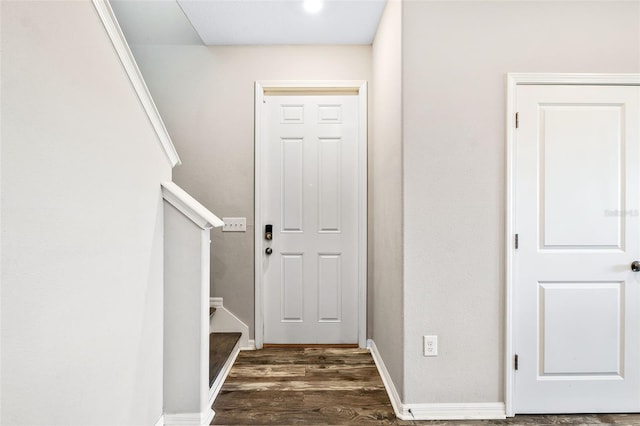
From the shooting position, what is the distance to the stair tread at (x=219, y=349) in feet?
6.61

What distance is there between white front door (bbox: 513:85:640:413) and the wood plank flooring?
271mm

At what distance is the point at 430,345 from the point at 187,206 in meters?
1.53

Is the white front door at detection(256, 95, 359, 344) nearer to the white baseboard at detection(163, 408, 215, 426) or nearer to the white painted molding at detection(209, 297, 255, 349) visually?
the white painted molding at detection(209, 297, 255, 349)

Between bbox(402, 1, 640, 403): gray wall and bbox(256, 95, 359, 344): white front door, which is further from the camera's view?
bbox(256, 95, 359, 344): white front door

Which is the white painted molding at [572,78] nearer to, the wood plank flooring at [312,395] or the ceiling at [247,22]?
the ceiling at [247,22]

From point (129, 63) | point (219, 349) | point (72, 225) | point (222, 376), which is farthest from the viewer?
point (219, 349)

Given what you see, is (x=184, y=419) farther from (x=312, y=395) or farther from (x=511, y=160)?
(x=511, y=160)

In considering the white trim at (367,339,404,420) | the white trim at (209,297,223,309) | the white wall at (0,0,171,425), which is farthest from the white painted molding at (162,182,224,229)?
the white trim at (367,339,404,420)

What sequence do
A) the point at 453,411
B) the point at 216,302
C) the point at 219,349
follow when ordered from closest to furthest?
the point at 453,411, the point at 219,349, the point at 216,302

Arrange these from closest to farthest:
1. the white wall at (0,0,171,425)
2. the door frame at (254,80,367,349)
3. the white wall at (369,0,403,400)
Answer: the white wall at (0,0,171,425) → the white wall at (369,0,403,400) → the door frame at (254,80,367,349)

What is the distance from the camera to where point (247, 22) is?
2322mm

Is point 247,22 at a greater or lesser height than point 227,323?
greater

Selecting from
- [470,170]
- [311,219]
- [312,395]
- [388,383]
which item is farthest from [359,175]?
[312,395]

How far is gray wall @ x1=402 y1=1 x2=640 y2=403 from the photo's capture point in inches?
69.7
